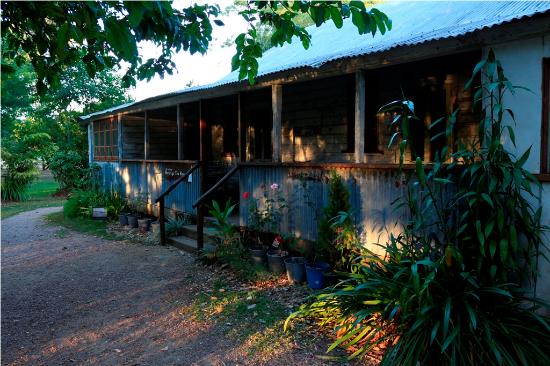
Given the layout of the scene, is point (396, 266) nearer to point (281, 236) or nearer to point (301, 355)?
point (301, 355)

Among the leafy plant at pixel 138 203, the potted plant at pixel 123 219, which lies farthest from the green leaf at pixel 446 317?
the leafy plant at pixel 138 203

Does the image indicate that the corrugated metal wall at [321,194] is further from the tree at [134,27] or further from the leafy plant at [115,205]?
the leafy plant at [115,205]

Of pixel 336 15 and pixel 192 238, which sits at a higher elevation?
pixel 336 15

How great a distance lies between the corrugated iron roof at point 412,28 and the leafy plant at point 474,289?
69 centimetres

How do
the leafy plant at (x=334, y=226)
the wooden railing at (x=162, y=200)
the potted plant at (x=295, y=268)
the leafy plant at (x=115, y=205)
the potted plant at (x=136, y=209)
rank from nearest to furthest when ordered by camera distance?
the leafy plant at (x=334, y=226), the potted plant at (x=295, y=268), the wooden railing at (x=162, y=200), the potted plant at (x=136, y=209), the leafy plant at (x=115, y=205)

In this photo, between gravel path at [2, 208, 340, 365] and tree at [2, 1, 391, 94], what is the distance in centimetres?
254

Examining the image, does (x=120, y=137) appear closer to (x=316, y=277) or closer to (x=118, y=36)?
(x=316, y=277)

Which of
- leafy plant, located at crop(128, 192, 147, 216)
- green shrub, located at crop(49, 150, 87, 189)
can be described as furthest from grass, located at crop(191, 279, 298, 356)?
green shrub, located at crop(49, 150, 87, 189)

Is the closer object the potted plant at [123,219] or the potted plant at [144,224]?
the potted plant at [144,224]

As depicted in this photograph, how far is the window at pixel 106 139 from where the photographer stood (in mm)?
12887

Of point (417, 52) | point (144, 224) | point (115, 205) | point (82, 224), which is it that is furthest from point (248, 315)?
point (115, 205)

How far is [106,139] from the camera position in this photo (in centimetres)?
1358

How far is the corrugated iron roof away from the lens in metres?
4.13

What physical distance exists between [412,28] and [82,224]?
9378 mm
